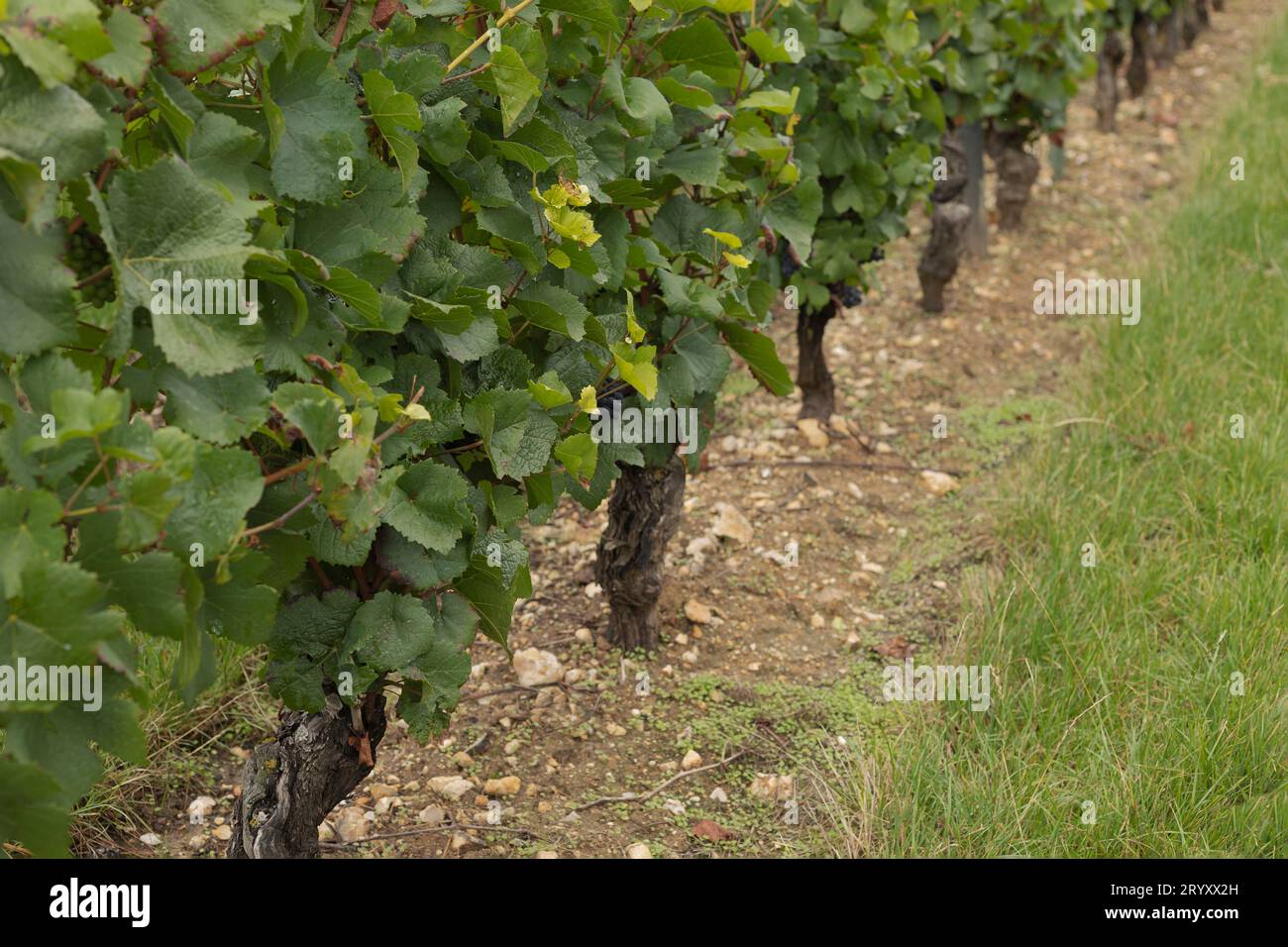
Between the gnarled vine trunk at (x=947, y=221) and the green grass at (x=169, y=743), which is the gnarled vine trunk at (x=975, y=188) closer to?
the gnarled vine trunk at (x=947, y=221)

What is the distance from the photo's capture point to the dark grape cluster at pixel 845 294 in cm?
494

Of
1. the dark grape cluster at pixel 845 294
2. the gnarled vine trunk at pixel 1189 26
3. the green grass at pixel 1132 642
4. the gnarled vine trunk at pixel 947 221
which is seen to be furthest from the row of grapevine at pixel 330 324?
the gnarled vine trunk at pixel 1189 26

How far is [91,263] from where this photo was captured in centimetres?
170

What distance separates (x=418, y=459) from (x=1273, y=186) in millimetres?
6145

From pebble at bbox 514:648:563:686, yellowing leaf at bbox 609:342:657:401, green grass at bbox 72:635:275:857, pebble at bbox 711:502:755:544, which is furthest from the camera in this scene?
pebble at bbox 711:502:755:544

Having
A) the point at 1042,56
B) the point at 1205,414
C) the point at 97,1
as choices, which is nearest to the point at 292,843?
the point at 97,1

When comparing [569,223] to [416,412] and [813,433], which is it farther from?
[813,433]

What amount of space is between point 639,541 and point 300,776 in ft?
4.62

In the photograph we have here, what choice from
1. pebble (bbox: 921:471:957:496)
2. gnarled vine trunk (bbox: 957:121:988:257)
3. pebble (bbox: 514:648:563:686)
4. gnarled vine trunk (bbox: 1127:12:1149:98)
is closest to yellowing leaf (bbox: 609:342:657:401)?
pebble (bbox: 514:648:563:686)

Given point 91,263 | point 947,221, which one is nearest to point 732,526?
point 947,221

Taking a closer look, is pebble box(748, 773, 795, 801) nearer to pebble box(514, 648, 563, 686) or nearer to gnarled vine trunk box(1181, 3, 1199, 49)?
pebble box(514, 648, 563, 686)

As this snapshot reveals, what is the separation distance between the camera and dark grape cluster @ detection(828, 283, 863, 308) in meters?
4.94

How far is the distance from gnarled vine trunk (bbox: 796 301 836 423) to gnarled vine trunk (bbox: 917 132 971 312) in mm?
1174

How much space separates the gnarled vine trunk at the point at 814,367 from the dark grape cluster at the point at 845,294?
4 centimetres
